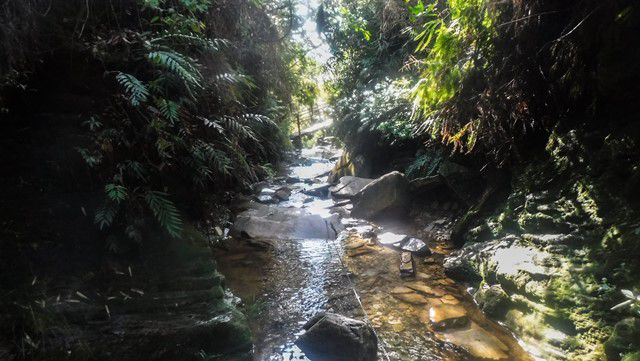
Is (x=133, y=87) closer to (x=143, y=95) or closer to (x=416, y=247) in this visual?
(x=143, y=95)

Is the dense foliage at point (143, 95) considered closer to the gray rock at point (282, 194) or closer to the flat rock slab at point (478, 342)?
the flat rock slab at point (478, 342)

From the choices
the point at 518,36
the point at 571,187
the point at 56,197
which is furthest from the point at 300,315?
the point at 518,36

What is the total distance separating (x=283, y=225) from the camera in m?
6.43

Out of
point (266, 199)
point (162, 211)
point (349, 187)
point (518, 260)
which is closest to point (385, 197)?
point (349, 187)

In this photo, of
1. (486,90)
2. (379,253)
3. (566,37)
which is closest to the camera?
(566,37)

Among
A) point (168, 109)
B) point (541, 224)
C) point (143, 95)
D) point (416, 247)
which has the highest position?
point (143, 95)

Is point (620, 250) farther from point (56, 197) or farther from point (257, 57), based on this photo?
point (257, 57)

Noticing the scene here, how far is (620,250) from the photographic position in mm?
3041

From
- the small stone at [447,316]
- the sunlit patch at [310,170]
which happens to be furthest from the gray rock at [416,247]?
the sunlit patch at [310,170]

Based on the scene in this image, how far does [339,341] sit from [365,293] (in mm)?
1225

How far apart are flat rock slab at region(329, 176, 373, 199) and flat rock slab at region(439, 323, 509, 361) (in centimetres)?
487

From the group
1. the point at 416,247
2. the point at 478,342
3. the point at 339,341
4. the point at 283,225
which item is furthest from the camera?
the point at 283,225

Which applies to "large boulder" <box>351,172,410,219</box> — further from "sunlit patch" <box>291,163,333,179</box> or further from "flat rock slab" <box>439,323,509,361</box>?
"sunlit patch" <box>291,163,333,179</box>

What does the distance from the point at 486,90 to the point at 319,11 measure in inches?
212
